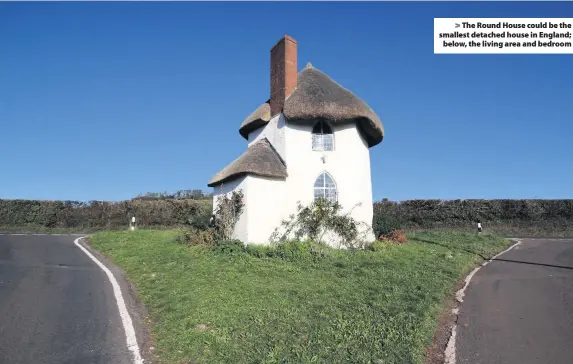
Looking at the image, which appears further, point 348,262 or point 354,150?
point 354,150

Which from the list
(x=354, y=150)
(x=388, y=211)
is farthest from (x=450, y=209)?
(x=354, y=150)

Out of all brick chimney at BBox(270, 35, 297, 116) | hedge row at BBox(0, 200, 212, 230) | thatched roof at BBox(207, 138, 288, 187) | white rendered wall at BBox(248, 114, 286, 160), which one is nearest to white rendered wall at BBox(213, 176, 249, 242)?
thatched roof at BBox(207, 138, 288, 187)

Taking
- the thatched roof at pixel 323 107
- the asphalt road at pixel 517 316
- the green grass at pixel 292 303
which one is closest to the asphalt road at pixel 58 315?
the green grass at pixel 292 303

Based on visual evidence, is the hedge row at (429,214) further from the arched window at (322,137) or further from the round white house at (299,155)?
the arched window at (322,137)

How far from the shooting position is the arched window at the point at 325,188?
53.1 feet

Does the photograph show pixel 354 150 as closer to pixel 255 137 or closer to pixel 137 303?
pixel 255 137

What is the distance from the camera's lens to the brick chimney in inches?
668

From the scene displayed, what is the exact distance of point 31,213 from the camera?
93.5 ft

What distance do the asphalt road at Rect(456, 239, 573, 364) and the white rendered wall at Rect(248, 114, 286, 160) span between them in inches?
342

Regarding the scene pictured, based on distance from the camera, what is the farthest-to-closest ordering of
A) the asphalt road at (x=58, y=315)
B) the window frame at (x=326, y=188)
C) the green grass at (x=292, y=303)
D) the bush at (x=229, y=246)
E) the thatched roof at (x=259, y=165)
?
the window frame at (x=326, y=188) < the thatched roof at (x=259, y=165) < the bush at (x=229, y=246) < the green grass at (x=292, y=303) < the asphalt road at (x=58, y=315)

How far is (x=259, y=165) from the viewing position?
1506cm

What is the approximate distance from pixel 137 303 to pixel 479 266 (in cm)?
1168

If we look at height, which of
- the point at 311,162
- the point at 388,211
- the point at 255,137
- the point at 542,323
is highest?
the point at 255,137

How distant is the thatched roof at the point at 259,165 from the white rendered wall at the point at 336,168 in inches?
21.3
